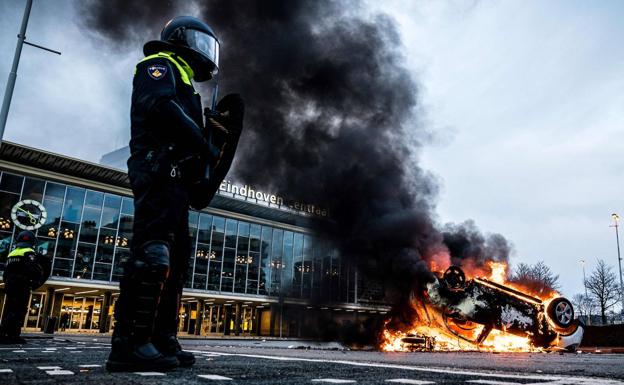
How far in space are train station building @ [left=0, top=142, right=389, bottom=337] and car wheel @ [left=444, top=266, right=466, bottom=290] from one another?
6.47 m

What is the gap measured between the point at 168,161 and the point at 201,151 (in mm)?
276

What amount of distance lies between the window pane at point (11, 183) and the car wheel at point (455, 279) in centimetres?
2541

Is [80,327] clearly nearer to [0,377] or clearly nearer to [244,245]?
[244,245]

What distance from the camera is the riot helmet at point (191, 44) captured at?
3701 millimetres

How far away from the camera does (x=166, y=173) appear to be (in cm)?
321

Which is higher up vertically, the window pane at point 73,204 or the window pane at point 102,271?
the window pane at point 73,204

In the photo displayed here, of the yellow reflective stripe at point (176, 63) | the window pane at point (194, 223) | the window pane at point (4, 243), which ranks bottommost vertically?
the yellow reflective stripe at point (176, 63)

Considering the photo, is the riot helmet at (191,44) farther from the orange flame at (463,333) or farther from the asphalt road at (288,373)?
the orange flame at (463,333)

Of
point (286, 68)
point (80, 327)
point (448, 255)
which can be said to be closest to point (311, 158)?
point (286, 68)

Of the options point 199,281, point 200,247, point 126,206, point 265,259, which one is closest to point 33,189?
point 126,206

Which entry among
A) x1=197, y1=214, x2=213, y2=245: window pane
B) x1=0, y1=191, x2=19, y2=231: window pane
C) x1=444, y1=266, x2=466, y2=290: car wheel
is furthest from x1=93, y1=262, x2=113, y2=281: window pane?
x1=444, y1=266, x2=466, y2=290: car wheel

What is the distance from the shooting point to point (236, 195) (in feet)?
120

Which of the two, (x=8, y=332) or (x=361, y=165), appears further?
(x=361, y=165)

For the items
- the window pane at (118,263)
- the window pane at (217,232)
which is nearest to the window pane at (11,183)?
the window pane at (118,263)
